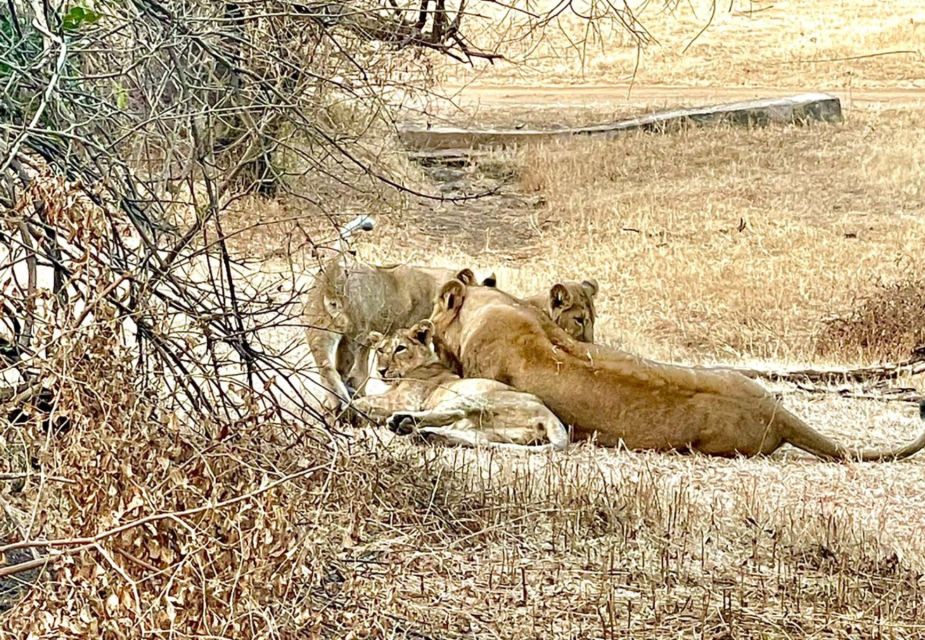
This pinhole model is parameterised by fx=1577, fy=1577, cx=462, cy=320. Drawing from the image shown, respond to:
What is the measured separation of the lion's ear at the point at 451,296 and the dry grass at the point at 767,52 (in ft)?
59.6

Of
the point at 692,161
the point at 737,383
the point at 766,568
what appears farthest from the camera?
the point at 692,161

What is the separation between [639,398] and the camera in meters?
6.57

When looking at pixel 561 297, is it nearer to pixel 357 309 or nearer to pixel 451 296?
pixel 451 296

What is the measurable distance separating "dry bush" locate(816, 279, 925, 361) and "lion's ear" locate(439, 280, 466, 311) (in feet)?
16.6

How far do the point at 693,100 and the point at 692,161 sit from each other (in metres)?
3.86

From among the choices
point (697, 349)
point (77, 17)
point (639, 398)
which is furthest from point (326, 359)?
point (697, 349)

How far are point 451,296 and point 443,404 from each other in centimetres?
72

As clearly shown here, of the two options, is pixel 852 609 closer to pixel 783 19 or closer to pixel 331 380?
pixel 331 380

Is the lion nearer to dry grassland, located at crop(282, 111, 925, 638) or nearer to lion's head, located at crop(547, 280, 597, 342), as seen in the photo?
lion's head, located at crop(547, 280, 597, 342)

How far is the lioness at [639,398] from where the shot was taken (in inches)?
259

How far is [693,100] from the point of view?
2395cm

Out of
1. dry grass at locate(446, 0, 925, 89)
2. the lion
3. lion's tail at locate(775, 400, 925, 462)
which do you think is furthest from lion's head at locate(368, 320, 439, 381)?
dry grass at locate(446, 0, 925, 89)

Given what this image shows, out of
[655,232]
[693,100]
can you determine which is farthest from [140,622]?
[693,100]

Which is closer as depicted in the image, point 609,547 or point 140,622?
point 140,622
